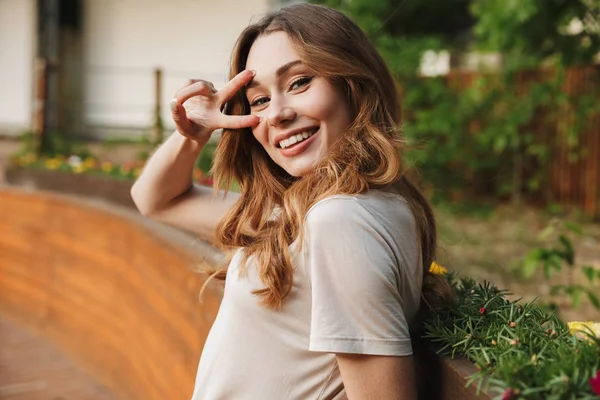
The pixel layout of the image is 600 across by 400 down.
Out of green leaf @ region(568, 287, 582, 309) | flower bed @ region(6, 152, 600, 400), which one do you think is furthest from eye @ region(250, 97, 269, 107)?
green leaf @ region(568, 287, 582, 309)

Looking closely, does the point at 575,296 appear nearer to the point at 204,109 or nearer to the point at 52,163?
the point at 204,109

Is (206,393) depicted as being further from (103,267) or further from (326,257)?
(103,267)

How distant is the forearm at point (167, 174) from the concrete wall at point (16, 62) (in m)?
11.7

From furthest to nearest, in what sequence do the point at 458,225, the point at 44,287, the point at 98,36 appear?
the point at 98,36
the point at 458,225
the point at 44,287

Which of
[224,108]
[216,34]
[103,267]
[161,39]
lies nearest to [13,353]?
[103,267]

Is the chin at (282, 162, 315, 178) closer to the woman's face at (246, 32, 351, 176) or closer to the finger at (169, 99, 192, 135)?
the woman's face at (246, 32, 351, 176)

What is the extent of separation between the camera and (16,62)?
13.5 meters

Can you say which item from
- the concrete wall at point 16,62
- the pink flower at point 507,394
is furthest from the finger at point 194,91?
the concrete wall at point 16,62

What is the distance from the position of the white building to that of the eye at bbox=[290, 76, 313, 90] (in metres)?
→ 8.05

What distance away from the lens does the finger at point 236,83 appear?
1.75 m

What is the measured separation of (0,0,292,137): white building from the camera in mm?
10734

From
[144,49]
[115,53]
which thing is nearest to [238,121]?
[144,49]

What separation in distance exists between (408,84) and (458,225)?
5.81 ft

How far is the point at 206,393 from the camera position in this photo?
1660 millimetres
